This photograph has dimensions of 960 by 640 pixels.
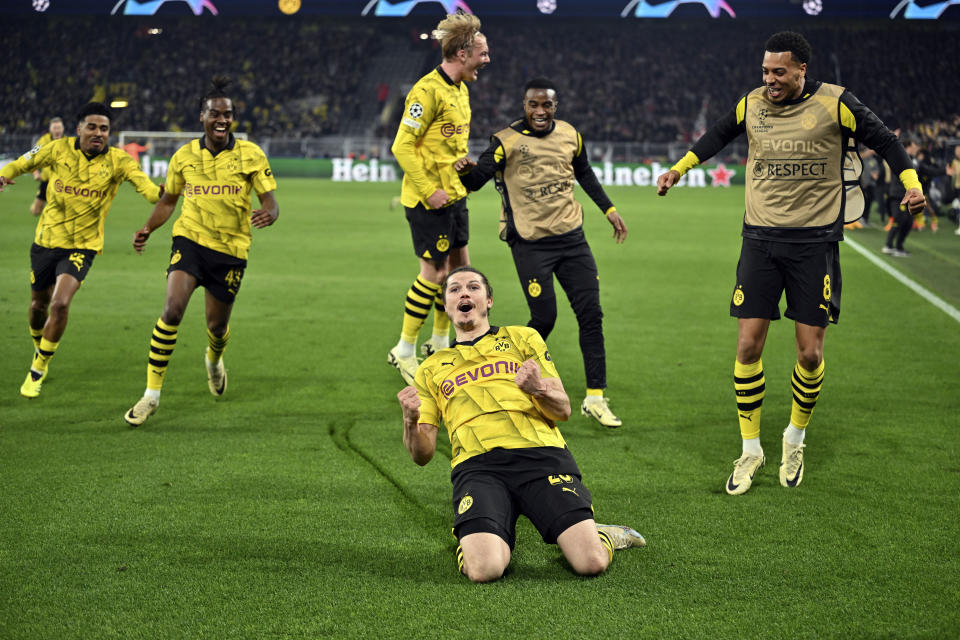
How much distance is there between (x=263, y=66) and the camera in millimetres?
46438

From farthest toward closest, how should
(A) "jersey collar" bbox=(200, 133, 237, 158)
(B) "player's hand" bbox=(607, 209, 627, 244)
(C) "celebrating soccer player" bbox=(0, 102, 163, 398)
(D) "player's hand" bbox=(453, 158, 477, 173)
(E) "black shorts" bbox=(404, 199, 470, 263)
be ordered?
1. (E) "black shorts" bbox=(404, 199, 470, 263)
2. (C) "celebrating soccer player" bbox=(0, 102, 163, 398)
3. (B) "player's hand" bbox=(607, 209, 627, 244)
4. (A) "jersey collar" bbox=(200, 133, 237, 158)
5. (D) "player's hand" bbox=(453, 158, 477, 173)

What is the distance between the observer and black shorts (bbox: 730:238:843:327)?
524cm

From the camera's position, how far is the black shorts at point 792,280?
206 inches

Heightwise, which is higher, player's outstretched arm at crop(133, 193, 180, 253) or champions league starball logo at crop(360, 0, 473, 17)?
champions league starball logo at crop(360, 0, 473, 17)

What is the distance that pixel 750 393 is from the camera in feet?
18.0

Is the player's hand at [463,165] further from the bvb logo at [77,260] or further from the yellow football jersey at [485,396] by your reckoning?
the bvb logo at [77,260]

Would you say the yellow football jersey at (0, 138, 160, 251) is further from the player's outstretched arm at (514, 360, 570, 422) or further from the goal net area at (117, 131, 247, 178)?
the goal net area at (117, 131, 247, 178)

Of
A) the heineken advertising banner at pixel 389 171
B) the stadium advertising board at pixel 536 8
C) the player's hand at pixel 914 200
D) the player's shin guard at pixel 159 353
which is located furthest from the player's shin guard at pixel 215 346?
the stadium advertising board at pixel 536 8

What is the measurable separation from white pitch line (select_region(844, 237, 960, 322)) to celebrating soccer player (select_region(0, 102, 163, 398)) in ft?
28.8

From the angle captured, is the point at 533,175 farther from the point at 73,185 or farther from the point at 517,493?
the point at 73,185

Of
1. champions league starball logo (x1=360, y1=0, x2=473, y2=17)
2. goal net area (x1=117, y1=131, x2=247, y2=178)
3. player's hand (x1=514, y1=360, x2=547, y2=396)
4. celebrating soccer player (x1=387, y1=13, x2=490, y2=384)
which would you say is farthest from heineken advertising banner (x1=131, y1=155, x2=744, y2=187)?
player's hand (x1=514, y1=360, x2=547, y2=396)

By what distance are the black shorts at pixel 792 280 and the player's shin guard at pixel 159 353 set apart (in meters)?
3.71

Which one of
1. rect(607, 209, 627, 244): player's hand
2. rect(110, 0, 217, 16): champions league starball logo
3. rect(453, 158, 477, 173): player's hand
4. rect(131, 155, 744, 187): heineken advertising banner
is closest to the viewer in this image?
rect(453, 158, 477, 173): player's hand

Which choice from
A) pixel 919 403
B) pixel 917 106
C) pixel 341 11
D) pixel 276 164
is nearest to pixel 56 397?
pixel 919 403
